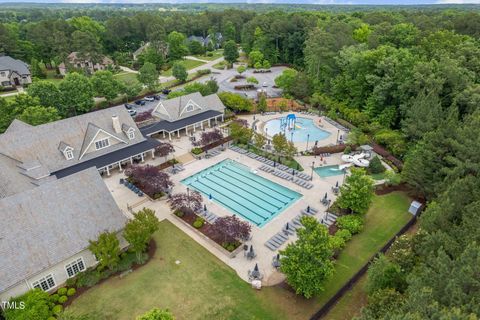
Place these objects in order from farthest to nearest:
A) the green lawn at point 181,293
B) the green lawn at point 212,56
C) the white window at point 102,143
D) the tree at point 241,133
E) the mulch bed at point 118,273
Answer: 1. the green lawn at point 212,56
2. the tree at point 241,133
3. the white window at point 102,143
4. the mulch bed at point 118,273
5. the green lawn at point 181,293

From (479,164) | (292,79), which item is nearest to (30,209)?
(479,164)

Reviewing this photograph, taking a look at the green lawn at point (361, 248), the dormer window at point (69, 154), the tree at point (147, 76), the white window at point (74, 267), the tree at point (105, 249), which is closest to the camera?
the green lawn at point (361, 248)

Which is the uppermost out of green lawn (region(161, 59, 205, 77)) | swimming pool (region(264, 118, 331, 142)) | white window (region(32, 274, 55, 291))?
white window (region(32, 274, 55, 291))

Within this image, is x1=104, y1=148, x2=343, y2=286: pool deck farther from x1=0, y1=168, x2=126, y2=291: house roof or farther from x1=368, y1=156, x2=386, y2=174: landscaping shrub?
x1=0, y1=168, x2=126, y2=291: house roof

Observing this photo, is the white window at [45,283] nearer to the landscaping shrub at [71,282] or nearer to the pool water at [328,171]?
the landscaping shrub at [71,282]

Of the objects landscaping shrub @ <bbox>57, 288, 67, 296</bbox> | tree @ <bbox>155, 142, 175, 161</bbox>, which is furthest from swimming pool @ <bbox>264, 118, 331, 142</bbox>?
landscaping shrub @ <bbox>57, 288, 67, 296</bbox>

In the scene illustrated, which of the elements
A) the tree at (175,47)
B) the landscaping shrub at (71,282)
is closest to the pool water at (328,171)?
the landscaping shrub at (71,282)

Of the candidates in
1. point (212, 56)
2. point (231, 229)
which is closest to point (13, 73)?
point (212, 56)
